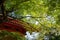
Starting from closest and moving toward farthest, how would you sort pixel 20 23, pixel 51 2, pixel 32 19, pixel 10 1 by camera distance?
1. pixel 51 2
2. pixel 10 1
3. pixel 20 23
4. pixel 32 19

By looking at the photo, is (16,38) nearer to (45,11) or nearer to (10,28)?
(10,28)

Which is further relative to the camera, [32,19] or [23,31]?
[32,19]

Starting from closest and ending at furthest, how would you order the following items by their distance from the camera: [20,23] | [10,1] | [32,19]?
[10,1] → [20,23] → [32,19]

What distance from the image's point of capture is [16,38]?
4.05 meters

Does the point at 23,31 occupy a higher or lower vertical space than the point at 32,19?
lower

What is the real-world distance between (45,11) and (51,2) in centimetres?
58

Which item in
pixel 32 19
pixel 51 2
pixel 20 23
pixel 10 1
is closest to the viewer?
pixel 51 2

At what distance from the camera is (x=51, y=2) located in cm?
382

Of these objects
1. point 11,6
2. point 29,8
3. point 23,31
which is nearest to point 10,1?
point 11,6

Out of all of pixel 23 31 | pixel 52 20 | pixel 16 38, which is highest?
pixel 52 20

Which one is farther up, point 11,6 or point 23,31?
point 11,6

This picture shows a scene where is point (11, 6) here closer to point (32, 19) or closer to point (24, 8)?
point (24, 8)

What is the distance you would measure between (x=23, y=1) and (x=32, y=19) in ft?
2.37

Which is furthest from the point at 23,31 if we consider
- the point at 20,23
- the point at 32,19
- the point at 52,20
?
the point at 52,20
